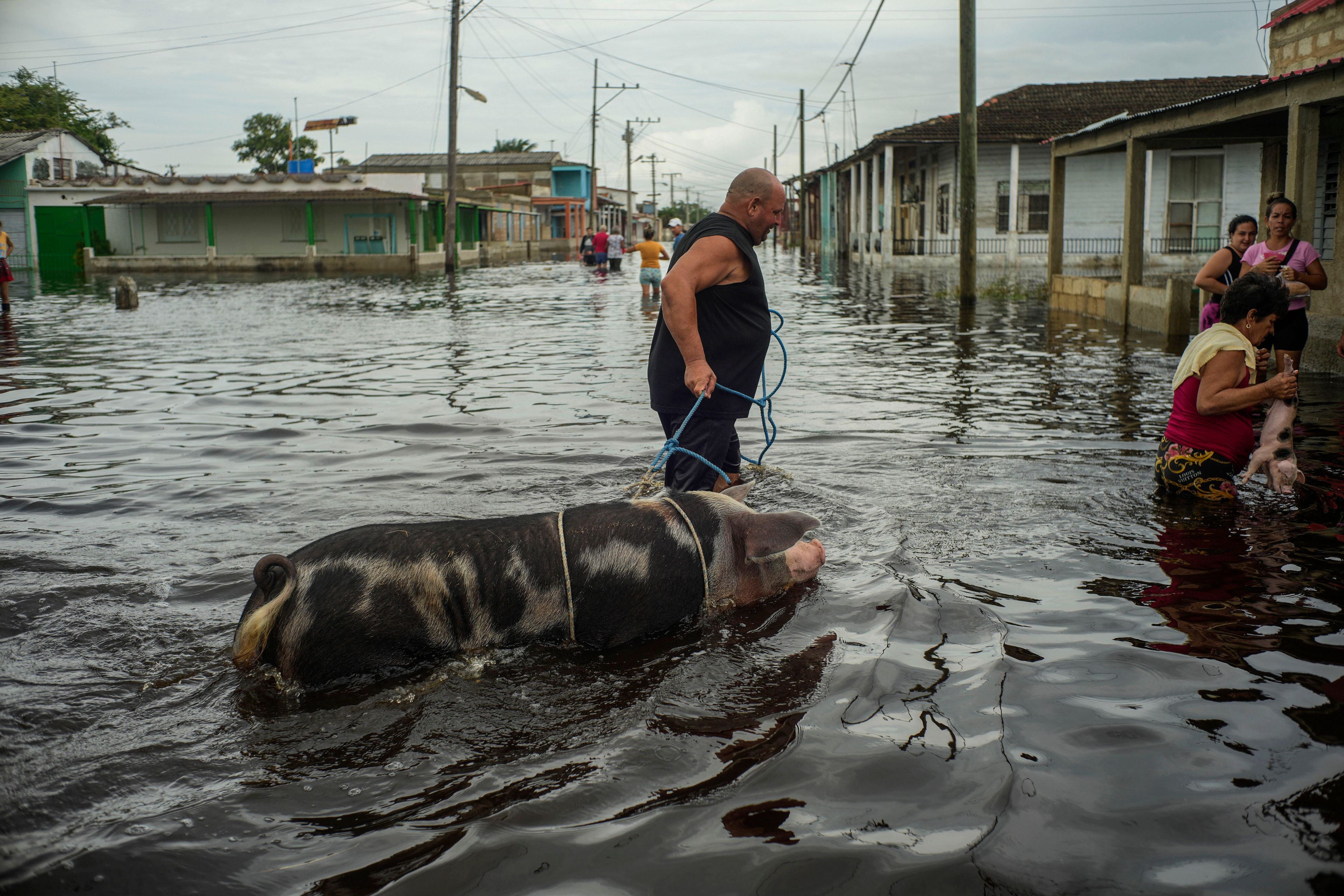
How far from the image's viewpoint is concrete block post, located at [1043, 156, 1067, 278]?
62.6ft

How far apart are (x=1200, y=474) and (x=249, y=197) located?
44.1 m

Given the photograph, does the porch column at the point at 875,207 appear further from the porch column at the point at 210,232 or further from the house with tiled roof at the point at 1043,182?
the porch column at the point at 210,232

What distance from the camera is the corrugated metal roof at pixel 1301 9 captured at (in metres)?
13.6

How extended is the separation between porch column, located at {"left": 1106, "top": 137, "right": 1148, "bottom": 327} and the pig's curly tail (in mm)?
14844

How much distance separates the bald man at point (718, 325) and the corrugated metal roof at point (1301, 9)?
12.7 meters

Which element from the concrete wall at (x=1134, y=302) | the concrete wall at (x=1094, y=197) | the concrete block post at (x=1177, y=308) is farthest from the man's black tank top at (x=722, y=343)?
the concrete wall at (x=1094, y=197)

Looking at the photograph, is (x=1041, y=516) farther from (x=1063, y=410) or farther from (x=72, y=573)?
(x=72, y=573)

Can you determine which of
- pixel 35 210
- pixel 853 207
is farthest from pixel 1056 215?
pixel 35 210

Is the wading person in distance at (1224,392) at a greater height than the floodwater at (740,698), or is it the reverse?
the wading person in distance at (1224,392)

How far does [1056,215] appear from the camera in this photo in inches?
773

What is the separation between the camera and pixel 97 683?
369 cm

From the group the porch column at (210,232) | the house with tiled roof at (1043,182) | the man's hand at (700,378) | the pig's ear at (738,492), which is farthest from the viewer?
the porch column at (210,232)

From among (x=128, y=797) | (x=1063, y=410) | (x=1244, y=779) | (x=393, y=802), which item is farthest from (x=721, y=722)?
(x=1063, y=410)

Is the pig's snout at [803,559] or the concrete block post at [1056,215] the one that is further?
the concrete block post at [1056,215]
